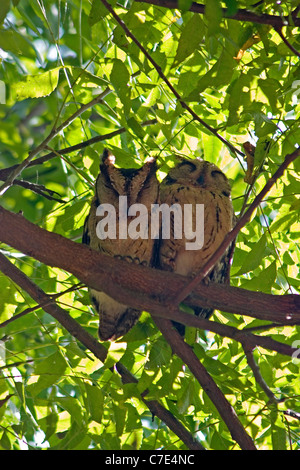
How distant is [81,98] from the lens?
2967mm

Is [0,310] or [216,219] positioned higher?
[216,219]

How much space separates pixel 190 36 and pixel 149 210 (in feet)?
4.16

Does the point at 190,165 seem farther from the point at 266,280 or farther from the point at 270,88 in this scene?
the point at 270,88

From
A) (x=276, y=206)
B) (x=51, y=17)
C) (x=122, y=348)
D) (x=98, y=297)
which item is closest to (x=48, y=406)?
(x=122, y=348)

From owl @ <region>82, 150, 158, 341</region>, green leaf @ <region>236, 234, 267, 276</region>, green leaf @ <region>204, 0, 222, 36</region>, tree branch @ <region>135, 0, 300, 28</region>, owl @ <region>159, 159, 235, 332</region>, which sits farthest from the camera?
owl @ <region>159, 159, 235, 332</region>

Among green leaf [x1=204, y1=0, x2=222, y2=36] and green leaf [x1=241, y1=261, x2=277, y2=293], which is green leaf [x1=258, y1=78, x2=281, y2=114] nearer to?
green leaf [x1=204, y1=0, x2=222, y2=36]

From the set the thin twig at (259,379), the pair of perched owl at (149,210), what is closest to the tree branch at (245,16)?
the pair of perched owl at (149,210)

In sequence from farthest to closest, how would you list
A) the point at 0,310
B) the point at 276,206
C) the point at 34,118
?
the point at 34,118 → the point at 276,206 → the point at 0,310

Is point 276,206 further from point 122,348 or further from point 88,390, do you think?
point 88,390

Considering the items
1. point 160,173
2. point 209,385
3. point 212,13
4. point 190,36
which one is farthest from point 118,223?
point 212,13

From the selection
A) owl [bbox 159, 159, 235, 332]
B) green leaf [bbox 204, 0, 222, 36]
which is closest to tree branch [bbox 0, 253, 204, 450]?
owl [bbox 159, 159, 235, 332]

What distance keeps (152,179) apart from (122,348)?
0.97 meters

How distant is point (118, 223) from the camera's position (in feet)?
9.96

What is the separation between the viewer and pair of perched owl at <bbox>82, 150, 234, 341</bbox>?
297 cm
